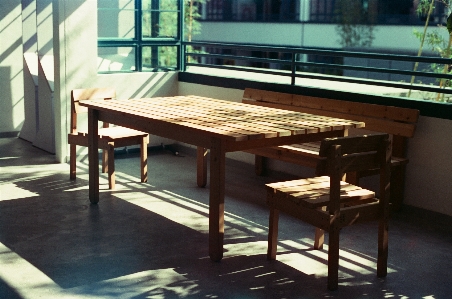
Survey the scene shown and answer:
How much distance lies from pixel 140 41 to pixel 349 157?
495 centimetres

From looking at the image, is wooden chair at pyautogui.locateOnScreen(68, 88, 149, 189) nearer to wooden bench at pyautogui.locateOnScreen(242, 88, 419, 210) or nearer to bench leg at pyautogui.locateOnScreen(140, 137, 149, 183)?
bench leg at pyautogui.locateOnScreen(140, 137, 149, 183)

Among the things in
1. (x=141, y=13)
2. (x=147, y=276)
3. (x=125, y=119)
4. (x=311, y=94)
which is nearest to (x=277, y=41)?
(x=141, y=13)

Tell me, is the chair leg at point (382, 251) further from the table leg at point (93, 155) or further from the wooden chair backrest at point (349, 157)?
the table leg at point (93, 155)

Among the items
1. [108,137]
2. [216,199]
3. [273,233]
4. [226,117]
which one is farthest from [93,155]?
[273,233]

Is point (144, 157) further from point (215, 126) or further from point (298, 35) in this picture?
point (298, 35)

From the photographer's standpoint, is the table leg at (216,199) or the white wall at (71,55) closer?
the table leg at (216,199)

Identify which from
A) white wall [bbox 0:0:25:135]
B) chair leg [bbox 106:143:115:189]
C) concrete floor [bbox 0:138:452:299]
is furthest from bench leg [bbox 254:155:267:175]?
white wall [bbox 0:0:25:135]

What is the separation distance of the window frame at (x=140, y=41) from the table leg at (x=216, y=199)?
13.0 feet

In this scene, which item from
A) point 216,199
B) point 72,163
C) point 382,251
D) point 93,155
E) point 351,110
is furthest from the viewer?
point 72,163

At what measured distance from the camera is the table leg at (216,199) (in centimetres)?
498

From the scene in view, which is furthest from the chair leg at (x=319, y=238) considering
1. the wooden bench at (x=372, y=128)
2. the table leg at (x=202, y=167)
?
the table leg at (x=202, y=167)

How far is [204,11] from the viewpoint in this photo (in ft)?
67.8

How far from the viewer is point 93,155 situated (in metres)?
6.54

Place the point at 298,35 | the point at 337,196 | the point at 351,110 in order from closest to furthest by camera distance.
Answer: the point at 337,196, the point at 351,110, the point at 298,35
